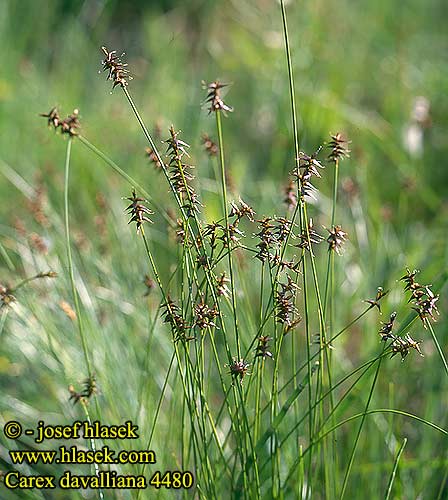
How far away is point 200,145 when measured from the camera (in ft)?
7.19

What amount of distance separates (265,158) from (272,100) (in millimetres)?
210

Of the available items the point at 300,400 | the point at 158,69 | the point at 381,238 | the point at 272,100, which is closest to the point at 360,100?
the point at 272,100

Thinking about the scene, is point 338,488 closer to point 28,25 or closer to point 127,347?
point 127,347

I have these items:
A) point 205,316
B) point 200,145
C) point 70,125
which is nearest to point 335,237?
point 205,316

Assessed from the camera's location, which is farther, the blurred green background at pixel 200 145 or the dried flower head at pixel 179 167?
the blurred green background at pixel 200 145

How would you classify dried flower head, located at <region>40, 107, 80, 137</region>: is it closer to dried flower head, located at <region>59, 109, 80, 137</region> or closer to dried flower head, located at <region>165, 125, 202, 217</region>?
dried flower head, located at <region>59, 109, 80, 137</region>

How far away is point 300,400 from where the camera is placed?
64.9 inches

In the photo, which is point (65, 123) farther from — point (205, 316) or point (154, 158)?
point (205, 316)

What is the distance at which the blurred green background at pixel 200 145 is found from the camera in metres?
1.67

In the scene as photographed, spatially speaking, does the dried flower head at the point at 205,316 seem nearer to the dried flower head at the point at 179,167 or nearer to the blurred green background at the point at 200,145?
→ the dried flower head at the point at 179,167

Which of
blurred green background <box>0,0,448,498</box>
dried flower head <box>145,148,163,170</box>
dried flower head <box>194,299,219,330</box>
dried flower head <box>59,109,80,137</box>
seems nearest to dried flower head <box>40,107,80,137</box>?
dried flower head <box>59,109,80,137</box>

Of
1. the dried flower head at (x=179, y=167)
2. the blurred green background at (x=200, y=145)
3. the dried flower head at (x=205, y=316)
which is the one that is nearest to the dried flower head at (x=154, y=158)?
the dried flower head at (x=179, y=167)

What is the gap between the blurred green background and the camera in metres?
1.67

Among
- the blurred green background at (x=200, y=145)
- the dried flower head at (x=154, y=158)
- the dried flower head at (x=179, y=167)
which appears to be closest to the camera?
the dried flower head at (x=179, y=167)
